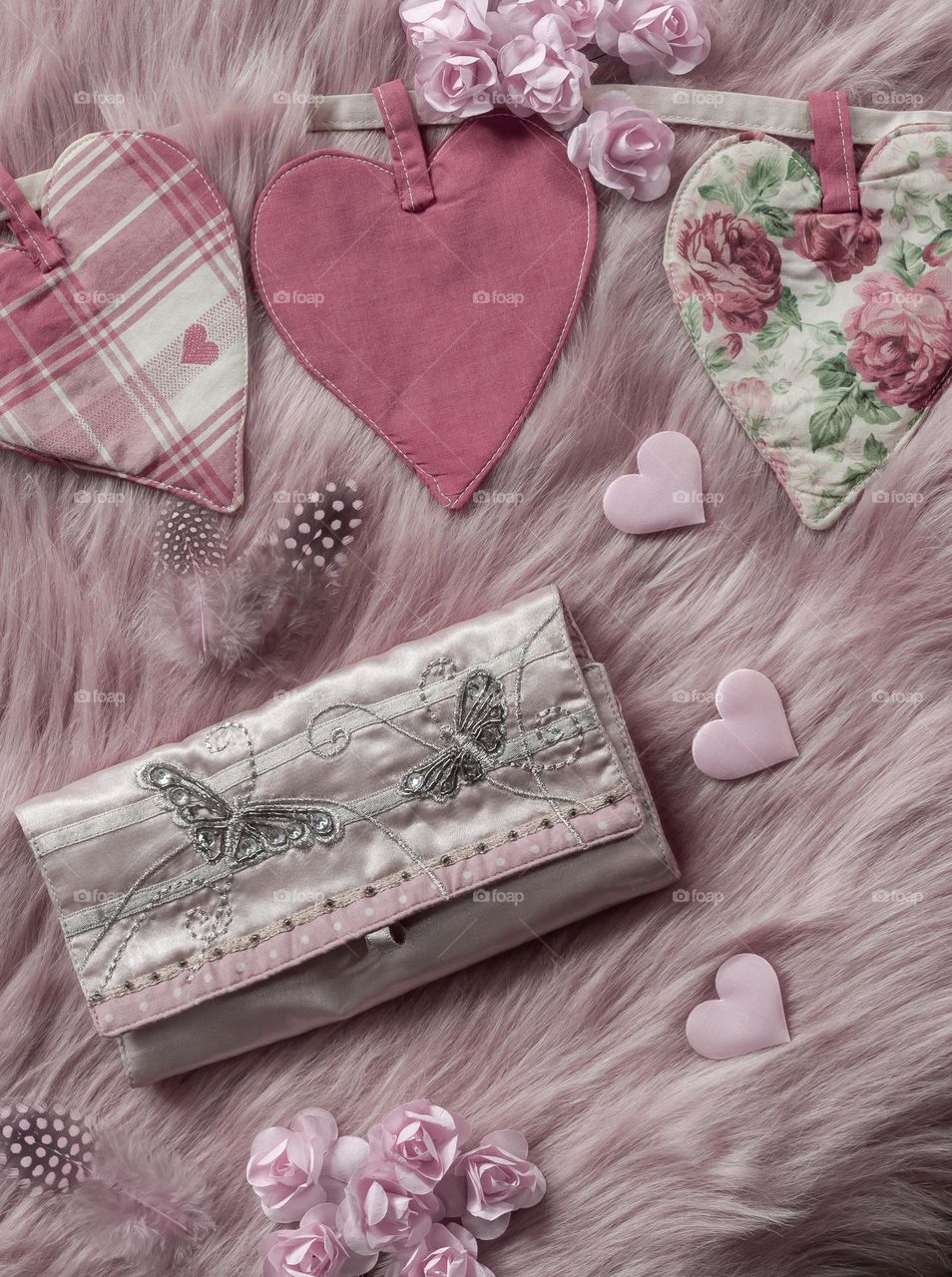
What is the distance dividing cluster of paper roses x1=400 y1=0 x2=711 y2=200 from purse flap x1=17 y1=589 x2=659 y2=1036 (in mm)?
474

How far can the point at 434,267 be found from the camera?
1.01 metres

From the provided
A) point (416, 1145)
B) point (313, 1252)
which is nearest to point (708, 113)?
point (416, 1145)

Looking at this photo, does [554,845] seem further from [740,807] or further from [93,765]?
[93,765]

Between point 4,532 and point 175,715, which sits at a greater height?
point 4,532

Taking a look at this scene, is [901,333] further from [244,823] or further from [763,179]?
[244,823]

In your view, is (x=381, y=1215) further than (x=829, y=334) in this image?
No

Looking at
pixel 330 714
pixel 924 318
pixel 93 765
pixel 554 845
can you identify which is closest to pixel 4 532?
pixel 93 765

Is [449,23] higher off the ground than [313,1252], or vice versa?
[449,23]

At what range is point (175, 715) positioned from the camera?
1.03 metres

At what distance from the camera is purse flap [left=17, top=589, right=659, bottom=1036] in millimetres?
948

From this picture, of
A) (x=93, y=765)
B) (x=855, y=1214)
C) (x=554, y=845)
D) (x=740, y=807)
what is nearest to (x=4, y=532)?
(x=93, y=765)

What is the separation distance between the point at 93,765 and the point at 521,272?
66cm

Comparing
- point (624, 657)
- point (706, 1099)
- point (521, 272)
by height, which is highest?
point (521, 272)

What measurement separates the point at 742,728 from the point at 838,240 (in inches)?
19.6
